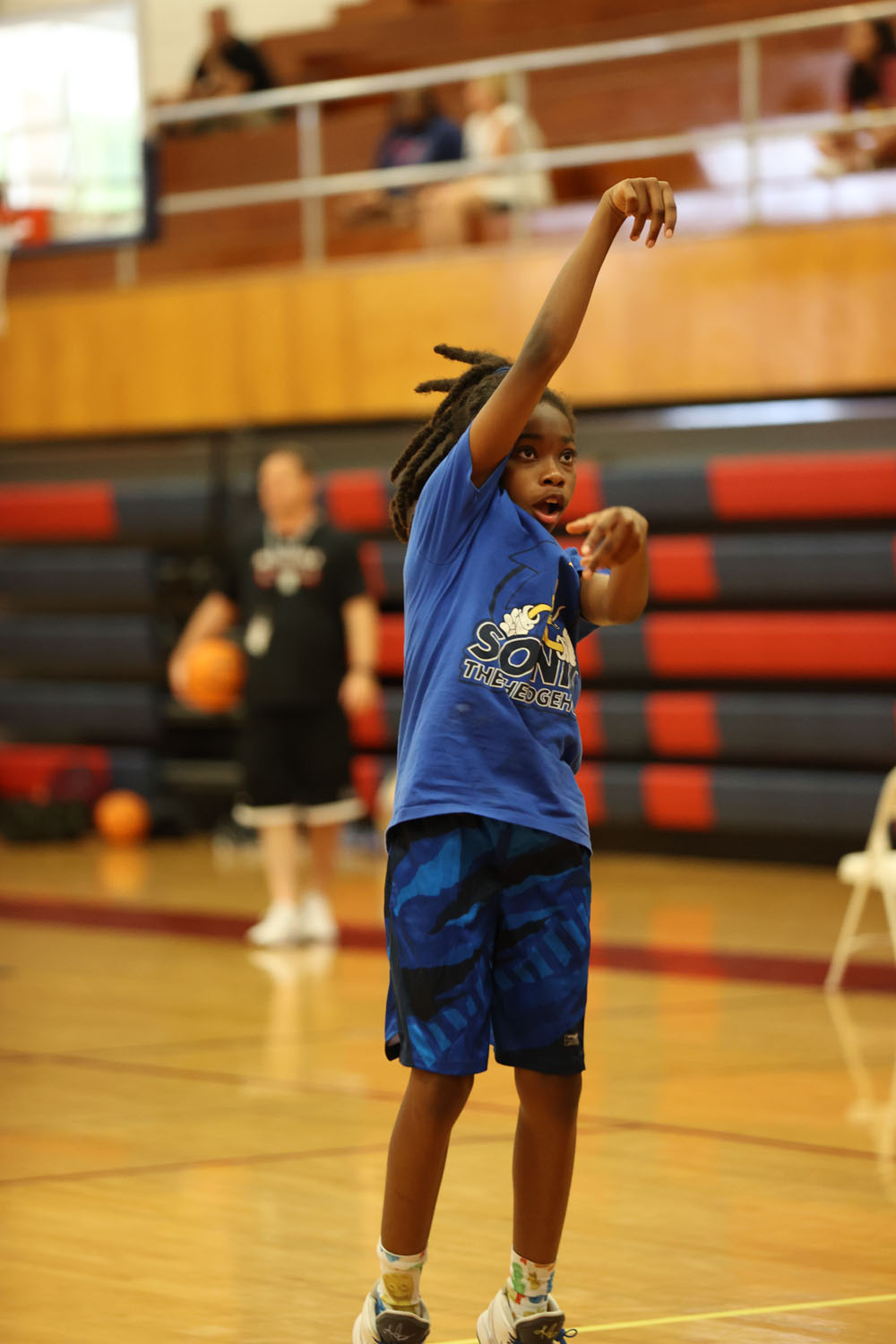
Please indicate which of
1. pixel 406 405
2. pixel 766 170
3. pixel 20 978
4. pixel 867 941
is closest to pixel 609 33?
pixel 766 170

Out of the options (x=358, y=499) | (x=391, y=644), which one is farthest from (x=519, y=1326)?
(x=358, y=499)

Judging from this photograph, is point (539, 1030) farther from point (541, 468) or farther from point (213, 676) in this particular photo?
point (213, 676)

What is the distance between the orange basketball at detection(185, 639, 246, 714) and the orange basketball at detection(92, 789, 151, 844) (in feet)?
7.32

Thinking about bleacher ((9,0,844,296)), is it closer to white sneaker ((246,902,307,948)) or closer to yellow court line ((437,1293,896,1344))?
white sneaker ((246,902,307,948))

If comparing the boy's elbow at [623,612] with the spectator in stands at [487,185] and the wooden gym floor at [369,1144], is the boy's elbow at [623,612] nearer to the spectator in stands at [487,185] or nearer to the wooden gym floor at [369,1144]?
the wooden gym floor at [369,1144]

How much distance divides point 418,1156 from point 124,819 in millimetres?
7968

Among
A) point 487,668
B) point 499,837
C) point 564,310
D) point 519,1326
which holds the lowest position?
point 519,1326

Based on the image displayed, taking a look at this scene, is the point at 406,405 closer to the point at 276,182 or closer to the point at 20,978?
the point at 276,182

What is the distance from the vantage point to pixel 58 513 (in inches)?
443

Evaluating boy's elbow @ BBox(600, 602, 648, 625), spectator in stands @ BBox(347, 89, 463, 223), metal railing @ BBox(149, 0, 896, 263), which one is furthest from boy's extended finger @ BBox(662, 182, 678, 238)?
spectator in stands @ BBox(347, 89, 463, 223)

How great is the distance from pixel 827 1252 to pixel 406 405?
693 centimetres

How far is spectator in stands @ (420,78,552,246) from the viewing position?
9781mm

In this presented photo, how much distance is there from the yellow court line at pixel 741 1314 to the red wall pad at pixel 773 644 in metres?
5.48

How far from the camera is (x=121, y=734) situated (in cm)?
1123
